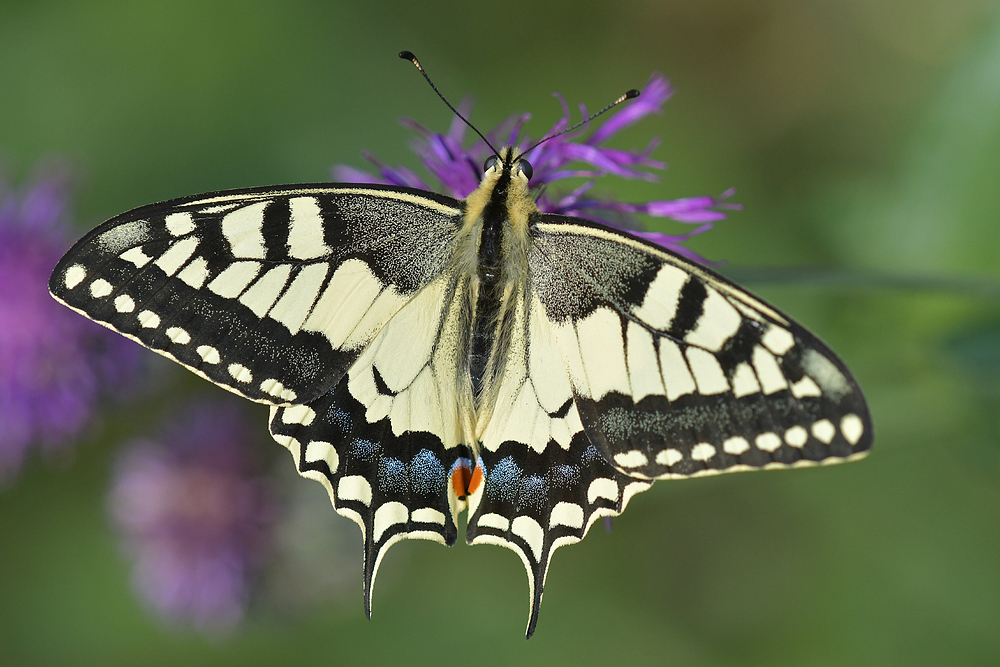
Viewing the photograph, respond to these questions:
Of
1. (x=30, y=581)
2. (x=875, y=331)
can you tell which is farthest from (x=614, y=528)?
(x=30, y=581)

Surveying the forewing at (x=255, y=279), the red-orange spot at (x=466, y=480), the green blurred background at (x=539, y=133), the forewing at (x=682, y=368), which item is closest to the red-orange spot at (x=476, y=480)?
the red-orange spot at (x=466, y=480)

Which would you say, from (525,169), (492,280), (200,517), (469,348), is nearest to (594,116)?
(525,169)

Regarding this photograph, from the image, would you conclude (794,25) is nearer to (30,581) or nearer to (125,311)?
(125,311)

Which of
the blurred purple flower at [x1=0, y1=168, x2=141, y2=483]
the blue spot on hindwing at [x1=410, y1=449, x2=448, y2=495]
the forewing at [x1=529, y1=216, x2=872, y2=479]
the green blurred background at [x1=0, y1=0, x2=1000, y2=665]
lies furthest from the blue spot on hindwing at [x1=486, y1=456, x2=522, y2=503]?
the blurred purple flower at [x1=0, y1=168, x2=141, y2=483]

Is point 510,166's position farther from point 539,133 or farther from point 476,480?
point 539,133

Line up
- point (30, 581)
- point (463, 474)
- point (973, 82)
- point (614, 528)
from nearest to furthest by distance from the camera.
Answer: point (463, 474) < point (973, 82) < point (614, 528) < point (30, 581)

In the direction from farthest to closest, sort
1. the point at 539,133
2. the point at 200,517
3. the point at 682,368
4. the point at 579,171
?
the point at 539,133
the point at 200,517
the point at 579,171
the point at 682,368

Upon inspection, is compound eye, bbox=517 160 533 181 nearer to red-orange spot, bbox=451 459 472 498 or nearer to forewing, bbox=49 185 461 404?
forewing, bbox=49 185 461 404
